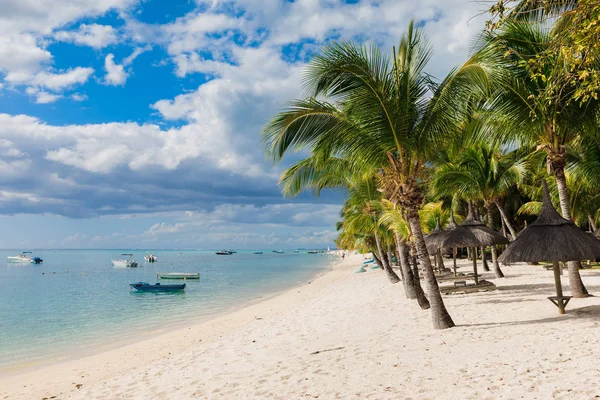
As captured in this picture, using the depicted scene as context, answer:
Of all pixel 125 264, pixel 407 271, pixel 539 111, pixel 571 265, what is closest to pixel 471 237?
pixel 407 271

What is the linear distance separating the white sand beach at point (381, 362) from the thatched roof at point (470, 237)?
1.99 metres

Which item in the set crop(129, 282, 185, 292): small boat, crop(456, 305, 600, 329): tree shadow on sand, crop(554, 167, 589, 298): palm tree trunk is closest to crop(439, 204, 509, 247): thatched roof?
crop(554, 167, 589, 298): palm tree trunk

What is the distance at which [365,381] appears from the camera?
5.52m

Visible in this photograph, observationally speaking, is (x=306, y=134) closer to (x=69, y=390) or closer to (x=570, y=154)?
(x=69, y=390)

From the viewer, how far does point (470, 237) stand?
13.5m

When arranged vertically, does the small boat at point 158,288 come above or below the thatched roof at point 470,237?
below

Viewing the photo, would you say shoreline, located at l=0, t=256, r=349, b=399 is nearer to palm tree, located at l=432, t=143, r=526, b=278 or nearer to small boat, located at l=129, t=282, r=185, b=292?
palm tree, located at l=432, t=143, r=526, b=278

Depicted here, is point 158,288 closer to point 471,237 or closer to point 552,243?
point 471,237

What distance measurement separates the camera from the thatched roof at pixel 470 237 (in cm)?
1334

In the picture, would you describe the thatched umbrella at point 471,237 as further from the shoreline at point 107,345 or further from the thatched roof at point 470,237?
the shoreline at point 107,345

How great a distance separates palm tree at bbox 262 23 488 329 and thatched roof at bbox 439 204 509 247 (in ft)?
18.0

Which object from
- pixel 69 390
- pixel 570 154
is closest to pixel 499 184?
pixel 570 154

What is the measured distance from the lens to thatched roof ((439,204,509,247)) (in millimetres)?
13336

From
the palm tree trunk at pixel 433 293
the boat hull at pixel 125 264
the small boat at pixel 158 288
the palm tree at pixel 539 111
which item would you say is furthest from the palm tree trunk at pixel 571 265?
the boat hull at pixel 125 264
